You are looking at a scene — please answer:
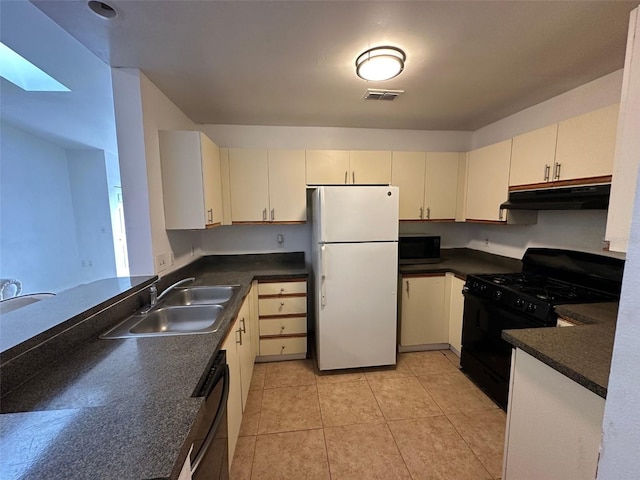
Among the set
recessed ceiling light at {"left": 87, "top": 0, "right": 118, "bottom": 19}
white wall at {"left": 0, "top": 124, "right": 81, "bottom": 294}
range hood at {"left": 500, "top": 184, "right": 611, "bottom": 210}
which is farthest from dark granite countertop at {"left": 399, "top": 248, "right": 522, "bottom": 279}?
white wall at {"left": 0, "top": 124, "right": 81, "bottom": 294}

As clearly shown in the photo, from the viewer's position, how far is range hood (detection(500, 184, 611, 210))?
158 cm

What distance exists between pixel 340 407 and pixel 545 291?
5.51ft

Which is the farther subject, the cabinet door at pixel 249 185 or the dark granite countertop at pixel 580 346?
the cabinet door at pixel 249 185

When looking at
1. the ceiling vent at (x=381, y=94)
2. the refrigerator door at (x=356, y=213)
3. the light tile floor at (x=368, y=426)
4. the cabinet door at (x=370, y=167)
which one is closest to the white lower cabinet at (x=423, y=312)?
the light tile floor at (x=368, y=426)

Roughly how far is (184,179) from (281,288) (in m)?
1.23

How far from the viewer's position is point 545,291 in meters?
1.82

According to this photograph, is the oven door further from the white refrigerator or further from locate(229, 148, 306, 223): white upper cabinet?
locate(229, 148, 306, 223): white upper cabinet

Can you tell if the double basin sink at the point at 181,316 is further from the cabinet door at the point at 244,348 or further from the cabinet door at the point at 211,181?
the cabinet door at the point at 211,181

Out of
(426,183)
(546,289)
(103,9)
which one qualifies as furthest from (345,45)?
(546,289)

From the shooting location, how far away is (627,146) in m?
1.05

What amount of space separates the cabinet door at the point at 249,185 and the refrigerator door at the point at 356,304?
2.84 feet

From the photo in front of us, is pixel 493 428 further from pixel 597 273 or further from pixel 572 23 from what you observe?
pixel 572 23

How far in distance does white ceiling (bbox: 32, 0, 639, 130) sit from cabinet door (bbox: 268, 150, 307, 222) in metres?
0.49

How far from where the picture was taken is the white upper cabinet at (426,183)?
2779mm
